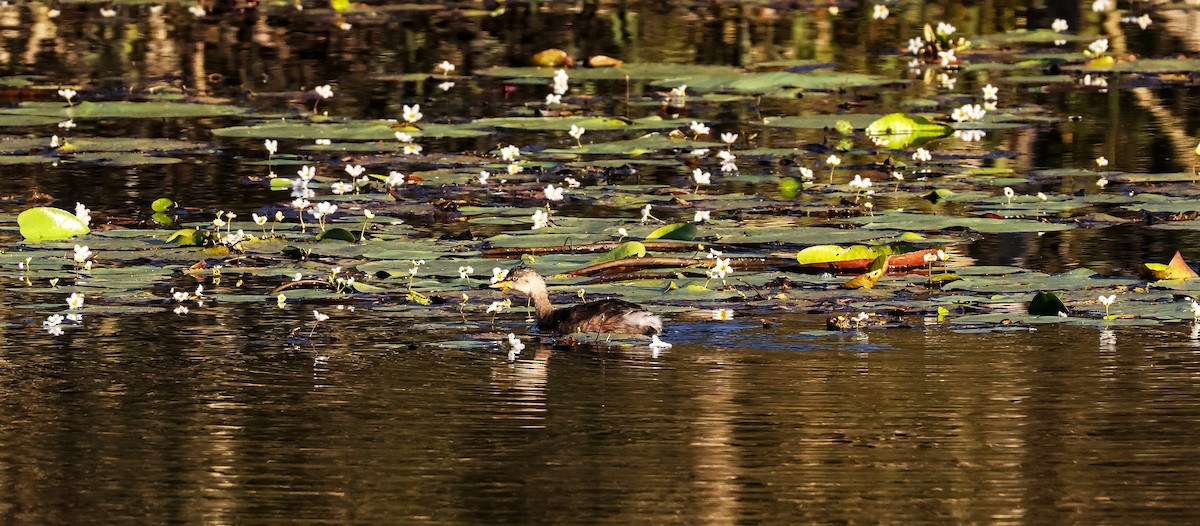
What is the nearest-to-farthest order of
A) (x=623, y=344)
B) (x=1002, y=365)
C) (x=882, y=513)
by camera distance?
(x=882, y=513)
(x=1002, y=365)
(x=623, y=344)

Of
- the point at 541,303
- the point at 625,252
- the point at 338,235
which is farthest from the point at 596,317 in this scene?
the point at 338,235

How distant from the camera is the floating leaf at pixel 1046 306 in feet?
28.8

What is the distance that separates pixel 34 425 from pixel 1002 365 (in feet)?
10.9

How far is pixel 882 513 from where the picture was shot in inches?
243

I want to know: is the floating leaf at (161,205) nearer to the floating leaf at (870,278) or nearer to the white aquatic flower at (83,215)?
the white aquatic flower at (83,215)

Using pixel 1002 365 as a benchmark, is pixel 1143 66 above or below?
above

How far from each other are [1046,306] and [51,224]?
4.75 meters

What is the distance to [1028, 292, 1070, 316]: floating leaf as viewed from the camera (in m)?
8.78

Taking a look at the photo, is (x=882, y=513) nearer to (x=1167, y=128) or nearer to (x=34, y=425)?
(x=34, y=425)

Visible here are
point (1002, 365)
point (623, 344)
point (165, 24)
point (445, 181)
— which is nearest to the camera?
point (1002, 365)

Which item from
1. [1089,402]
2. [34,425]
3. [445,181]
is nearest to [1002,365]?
[1089,402]

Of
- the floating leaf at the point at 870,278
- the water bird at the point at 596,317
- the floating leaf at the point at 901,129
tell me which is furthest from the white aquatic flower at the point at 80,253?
the floating leaf at the point at 901,129

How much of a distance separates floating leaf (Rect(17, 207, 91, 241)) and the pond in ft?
0.05

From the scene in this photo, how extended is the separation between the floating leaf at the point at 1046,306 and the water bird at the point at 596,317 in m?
1.46
